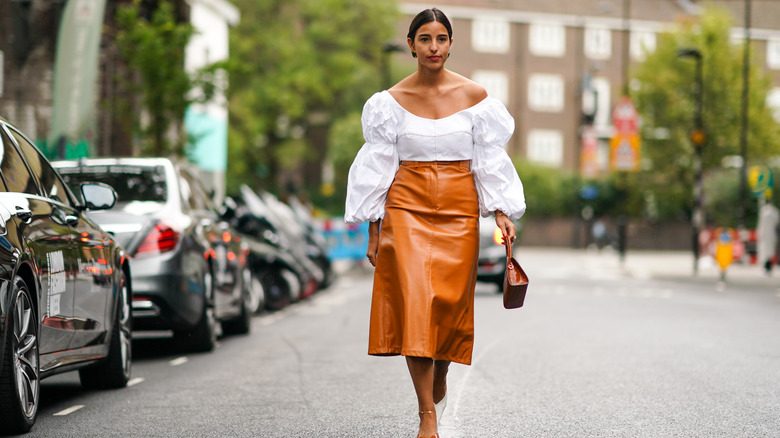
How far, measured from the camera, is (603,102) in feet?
238

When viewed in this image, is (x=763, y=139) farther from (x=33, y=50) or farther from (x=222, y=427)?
(x=222, y=427)

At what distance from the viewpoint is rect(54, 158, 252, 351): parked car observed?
9836 mm

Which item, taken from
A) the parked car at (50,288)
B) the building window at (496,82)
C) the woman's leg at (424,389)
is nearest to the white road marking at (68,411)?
the parked car at (50,288)

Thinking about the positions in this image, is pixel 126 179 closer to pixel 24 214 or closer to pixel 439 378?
pixel 24 214

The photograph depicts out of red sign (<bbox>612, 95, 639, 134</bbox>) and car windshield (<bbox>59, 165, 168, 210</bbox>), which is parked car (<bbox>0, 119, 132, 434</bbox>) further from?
red sign (<bbox>612, 95, 639, 134</bbox>)

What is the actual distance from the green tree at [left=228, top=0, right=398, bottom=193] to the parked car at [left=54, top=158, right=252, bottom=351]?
39.0 metres

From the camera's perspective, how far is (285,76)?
169ft

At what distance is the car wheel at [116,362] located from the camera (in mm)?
8125

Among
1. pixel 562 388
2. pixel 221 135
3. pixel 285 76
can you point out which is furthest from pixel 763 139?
pixel 562 388

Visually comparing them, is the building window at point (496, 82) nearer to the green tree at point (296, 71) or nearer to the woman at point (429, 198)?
the green tree at point (296, 71)

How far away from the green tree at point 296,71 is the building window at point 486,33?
37.5ft

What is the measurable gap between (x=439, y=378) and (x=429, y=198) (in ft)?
2.88

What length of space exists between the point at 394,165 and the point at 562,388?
300 centimetres

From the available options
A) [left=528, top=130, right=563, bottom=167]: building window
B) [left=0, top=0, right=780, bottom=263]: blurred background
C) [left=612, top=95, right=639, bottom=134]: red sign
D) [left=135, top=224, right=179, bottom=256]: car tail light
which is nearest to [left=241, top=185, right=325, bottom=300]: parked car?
[left=0, top=0, right=780, bottom=263]: blurred background
